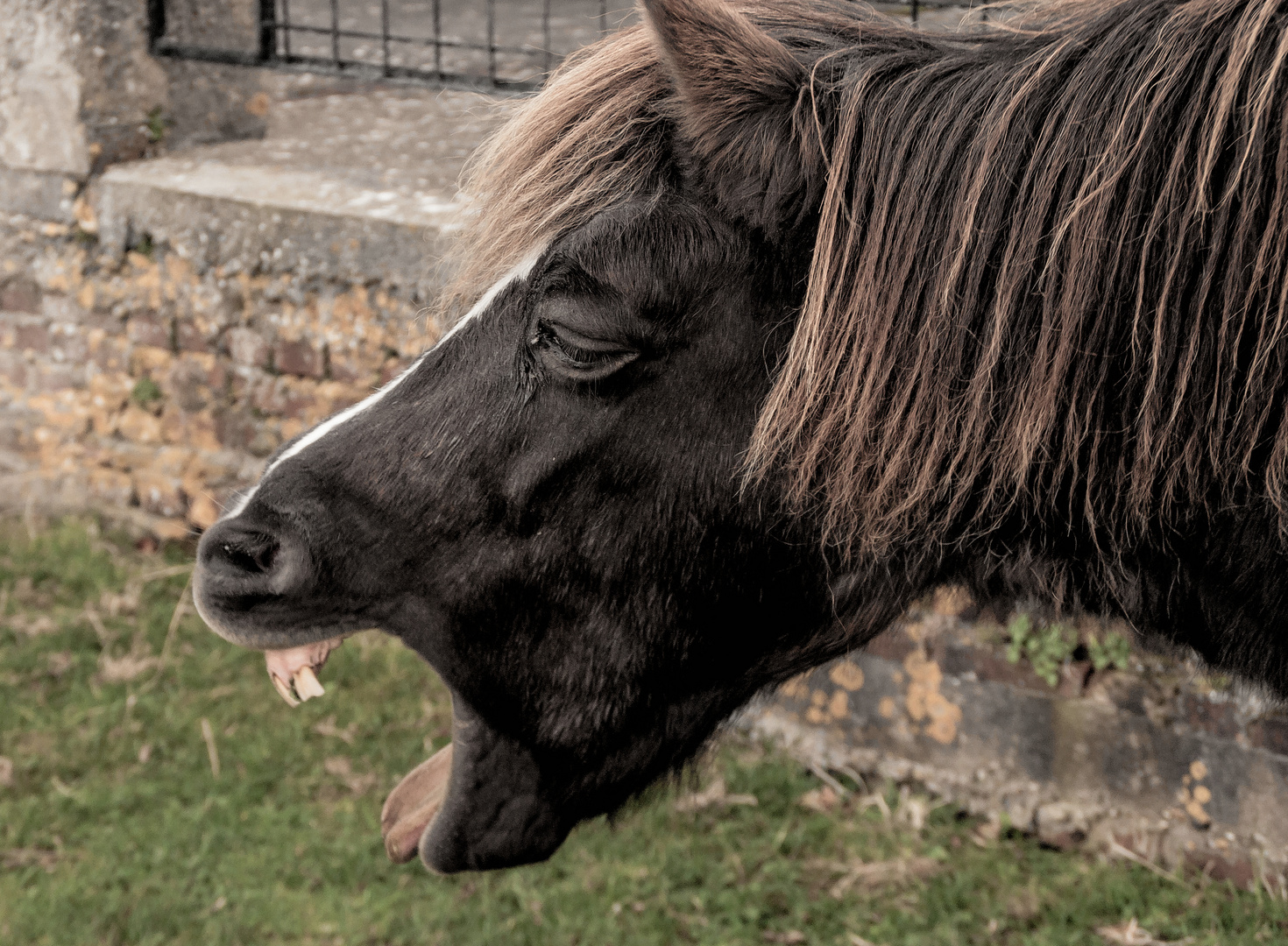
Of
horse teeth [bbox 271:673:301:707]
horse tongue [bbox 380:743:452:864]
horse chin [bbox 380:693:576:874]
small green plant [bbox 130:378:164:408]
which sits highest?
horse teeth [bbox 271:673:301:707]

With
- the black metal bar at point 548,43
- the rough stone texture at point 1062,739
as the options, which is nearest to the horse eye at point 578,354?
the black metal bar at point 548,43

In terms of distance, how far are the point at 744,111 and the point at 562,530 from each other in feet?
1.94

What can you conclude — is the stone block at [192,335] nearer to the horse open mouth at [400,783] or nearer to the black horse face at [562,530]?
the horse open mouth at [400,783]

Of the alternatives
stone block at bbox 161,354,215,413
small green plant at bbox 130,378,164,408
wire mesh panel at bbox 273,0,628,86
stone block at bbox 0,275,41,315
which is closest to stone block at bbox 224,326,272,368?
stone block at bbox 161,354,215,413

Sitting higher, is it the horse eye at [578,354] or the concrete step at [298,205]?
the horse eye at [578,354]

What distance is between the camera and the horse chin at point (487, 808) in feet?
5.66

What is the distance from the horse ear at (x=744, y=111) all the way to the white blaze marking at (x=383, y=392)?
26cm

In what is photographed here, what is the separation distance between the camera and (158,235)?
159 inches

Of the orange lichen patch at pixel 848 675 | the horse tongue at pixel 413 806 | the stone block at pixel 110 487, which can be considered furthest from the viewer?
the stone block at pixel 110 487

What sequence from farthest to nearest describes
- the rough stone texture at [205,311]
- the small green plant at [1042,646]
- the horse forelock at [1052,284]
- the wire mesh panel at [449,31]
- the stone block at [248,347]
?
the wire mesh panel at [449,31] → the stone block at [248,347] → the rough stone texture at [205,311] → the small green plant at [1042,646] → the horse forelock at [1052,284]

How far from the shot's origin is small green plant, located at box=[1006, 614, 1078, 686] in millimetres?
2871

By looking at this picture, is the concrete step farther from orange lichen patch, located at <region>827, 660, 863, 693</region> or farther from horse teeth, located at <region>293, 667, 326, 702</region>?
horse teeth, located at <region>293, 667, 326, 702</region>

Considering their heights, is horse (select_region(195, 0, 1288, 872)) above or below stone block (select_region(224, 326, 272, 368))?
above

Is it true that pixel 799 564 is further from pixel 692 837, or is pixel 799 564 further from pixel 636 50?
pixel 692 837
